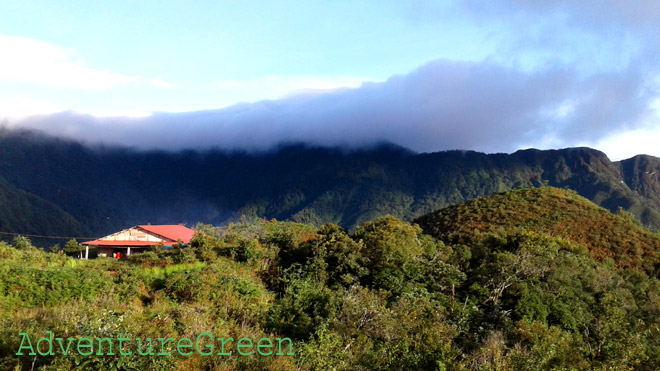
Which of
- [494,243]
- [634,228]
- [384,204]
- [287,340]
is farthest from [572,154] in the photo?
[287,340]

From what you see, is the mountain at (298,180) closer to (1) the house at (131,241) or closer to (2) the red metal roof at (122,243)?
(1) the house at (131,241)

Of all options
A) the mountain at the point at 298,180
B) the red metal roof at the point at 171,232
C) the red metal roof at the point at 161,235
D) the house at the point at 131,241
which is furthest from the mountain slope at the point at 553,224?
the mountain at the point at 298,180

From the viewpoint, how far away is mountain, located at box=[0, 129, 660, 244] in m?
135

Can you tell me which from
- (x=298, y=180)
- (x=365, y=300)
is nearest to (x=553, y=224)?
(x=365, y=300)

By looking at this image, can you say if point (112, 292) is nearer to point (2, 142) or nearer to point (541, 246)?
point (541, 246)

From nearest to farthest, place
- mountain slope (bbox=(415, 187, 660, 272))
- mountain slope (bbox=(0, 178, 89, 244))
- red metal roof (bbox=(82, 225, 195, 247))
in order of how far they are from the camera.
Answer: mountain slope (bbox=(415, 187, 660, 272)), red metal roof (bbox=(82, 225, 195, 247)), mountain slope (bbox=(0, 178, 89, 244))

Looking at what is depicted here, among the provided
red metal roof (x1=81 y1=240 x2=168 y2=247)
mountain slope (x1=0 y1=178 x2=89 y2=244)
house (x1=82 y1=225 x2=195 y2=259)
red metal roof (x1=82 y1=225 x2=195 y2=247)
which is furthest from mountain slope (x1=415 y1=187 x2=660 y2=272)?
mountain slope (x1=0 y1=178 x2=89 y2=244)

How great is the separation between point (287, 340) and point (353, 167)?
156 metres

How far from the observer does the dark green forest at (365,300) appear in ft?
27.5

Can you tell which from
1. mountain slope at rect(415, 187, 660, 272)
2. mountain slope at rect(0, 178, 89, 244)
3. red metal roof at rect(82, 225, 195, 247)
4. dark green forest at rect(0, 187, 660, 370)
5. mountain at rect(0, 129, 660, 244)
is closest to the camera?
dark green forest at rect(0, 187, 660, 370)

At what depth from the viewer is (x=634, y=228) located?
30484 mm

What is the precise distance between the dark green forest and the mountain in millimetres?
102094

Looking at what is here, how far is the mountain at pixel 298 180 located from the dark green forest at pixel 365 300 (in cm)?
10209

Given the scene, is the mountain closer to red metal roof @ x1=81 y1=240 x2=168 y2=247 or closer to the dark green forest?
red metal roof @ x1=81 y1=240 x2=168 y2=247
